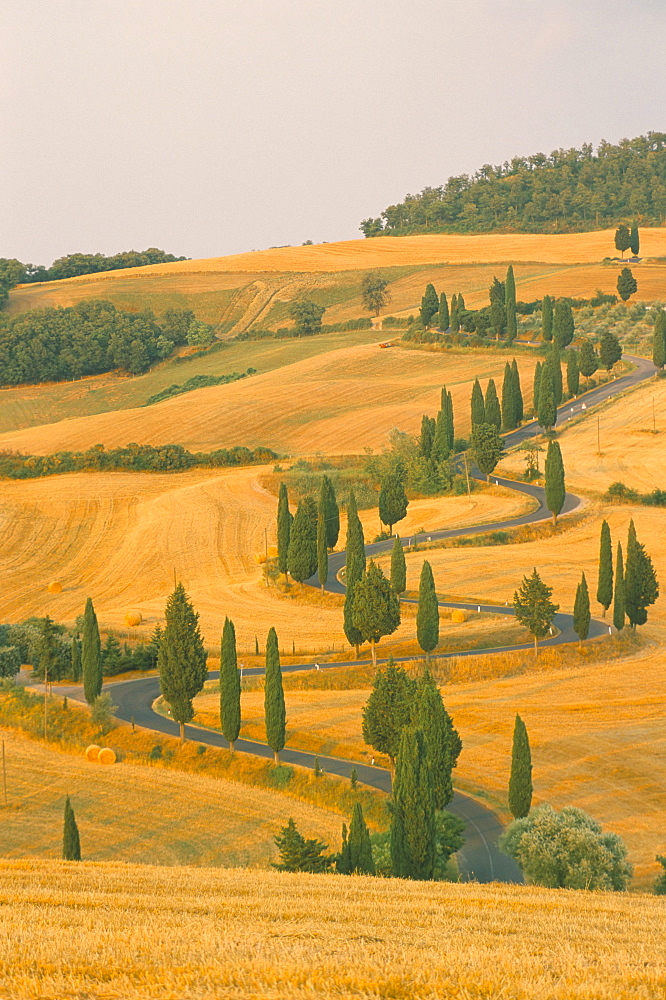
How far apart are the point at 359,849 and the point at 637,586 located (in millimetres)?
34548

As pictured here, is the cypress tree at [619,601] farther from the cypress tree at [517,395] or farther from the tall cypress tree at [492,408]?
the cypress tree at [517,395]

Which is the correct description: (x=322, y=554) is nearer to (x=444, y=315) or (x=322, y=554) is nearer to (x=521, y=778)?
(x=521, y=778)

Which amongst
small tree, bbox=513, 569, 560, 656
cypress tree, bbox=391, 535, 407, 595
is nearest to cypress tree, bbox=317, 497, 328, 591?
cypress tree, bbox=391, 535, 407, 595

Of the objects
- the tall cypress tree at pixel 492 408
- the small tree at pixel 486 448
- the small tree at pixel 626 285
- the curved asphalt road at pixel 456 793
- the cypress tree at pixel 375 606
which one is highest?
the small tree at pixel 626 285

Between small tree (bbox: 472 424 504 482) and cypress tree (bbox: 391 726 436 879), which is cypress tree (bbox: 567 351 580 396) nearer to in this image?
small tree (bbox: 472 424 504 482)

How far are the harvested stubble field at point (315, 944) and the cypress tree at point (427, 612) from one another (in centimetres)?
3338

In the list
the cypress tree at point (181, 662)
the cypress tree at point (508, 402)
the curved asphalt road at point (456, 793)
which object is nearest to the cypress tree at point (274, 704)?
the curved asphalt road at point (456, 793)

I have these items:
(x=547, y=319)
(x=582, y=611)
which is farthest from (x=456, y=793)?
(x=547, y=319)

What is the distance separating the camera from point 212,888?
25.8m

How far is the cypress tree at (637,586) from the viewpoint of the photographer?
63.7m

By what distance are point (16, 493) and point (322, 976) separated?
93.0 metres

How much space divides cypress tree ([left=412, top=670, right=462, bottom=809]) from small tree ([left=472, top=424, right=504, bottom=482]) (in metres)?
56.7

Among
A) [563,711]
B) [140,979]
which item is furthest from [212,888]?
[563,711]

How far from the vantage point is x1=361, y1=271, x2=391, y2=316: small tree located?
182625 mm
